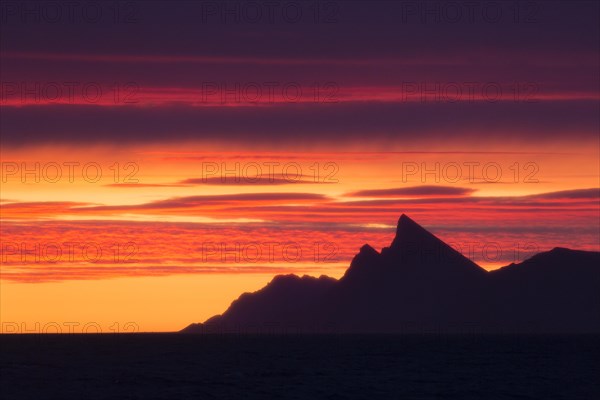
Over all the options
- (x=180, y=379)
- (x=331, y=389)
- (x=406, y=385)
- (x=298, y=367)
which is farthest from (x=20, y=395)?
(x=298, y=367)

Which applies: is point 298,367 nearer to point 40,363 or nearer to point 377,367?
point 377,367

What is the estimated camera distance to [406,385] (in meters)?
109

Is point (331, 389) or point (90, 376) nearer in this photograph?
point (331, 389)

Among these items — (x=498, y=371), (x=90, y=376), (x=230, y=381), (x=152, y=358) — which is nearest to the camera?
(x=230, y=381)

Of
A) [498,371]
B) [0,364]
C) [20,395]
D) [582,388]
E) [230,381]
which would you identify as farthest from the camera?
[0,364]

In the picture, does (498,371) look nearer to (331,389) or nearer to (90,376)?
(331,389)

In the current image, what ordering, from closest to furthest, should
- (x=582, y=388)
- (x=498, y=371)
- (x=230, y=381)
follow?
(x=582, y=388), (x=230, y=381), (x=498, y=371)

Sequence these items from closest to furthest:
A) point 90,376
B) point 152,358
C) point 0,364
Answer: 1. point 90,376
2. point 0,364
3. point 152,358

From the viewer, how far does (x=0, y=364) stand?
143 meters

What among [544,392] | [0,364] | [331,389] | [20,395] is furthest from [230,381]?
[0,364]

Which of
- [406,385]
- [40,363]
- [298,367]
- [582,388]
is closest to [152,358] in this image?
[40,363]

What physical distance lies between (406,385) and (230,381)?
20410 mm

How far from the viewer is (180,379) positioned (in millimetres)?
114625

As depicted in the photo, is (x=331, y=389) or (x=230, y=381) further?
(x=230, y=381)
